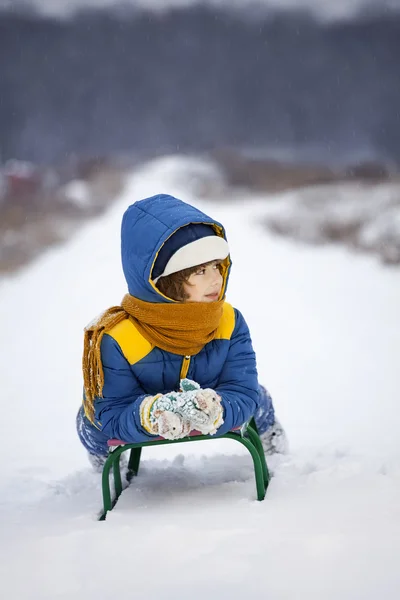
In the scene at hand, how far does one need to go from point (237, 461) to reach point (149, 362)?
1.84ft

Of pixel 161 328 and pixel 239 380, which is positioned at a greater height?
pixel 161 328

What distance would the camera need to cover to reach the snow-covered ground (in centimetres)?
136

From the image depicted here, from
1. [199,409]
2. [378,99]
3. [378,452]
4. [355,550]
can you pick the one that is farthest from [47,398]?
[378,99]

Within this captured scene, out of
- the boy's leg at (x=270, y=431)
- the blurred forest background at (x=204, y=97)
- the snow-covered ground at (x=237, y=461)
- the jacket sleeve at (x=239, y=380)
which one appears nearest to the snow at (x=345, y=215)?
the blurred forest background at (x=204, y=97)

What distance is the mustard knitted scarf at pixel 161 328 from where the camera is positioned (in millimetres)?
1732

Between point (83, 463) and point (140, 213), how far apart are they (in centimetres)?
113

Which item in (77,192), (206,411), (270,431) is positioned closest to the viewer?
(206,411)

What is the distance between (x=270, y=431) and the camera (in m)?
2.19

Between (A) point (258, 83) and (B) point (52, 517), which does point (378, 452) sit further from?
(A) point (258, 83)

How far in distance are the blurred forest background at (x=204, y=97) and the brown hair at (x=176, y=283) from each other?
3.97 meters

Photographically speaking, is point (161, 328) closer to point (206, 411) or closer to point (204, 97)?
point (206, 411)

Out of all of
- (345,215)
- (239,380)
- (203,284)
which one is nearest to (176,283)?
(203,284)

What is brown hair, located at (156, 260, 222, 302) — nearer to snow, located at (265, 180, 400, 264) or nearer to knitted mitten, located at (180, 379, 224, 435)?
knitted mitten, located at (180, 379, 224, 435)

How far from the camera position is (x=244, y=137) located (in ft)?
19.3
